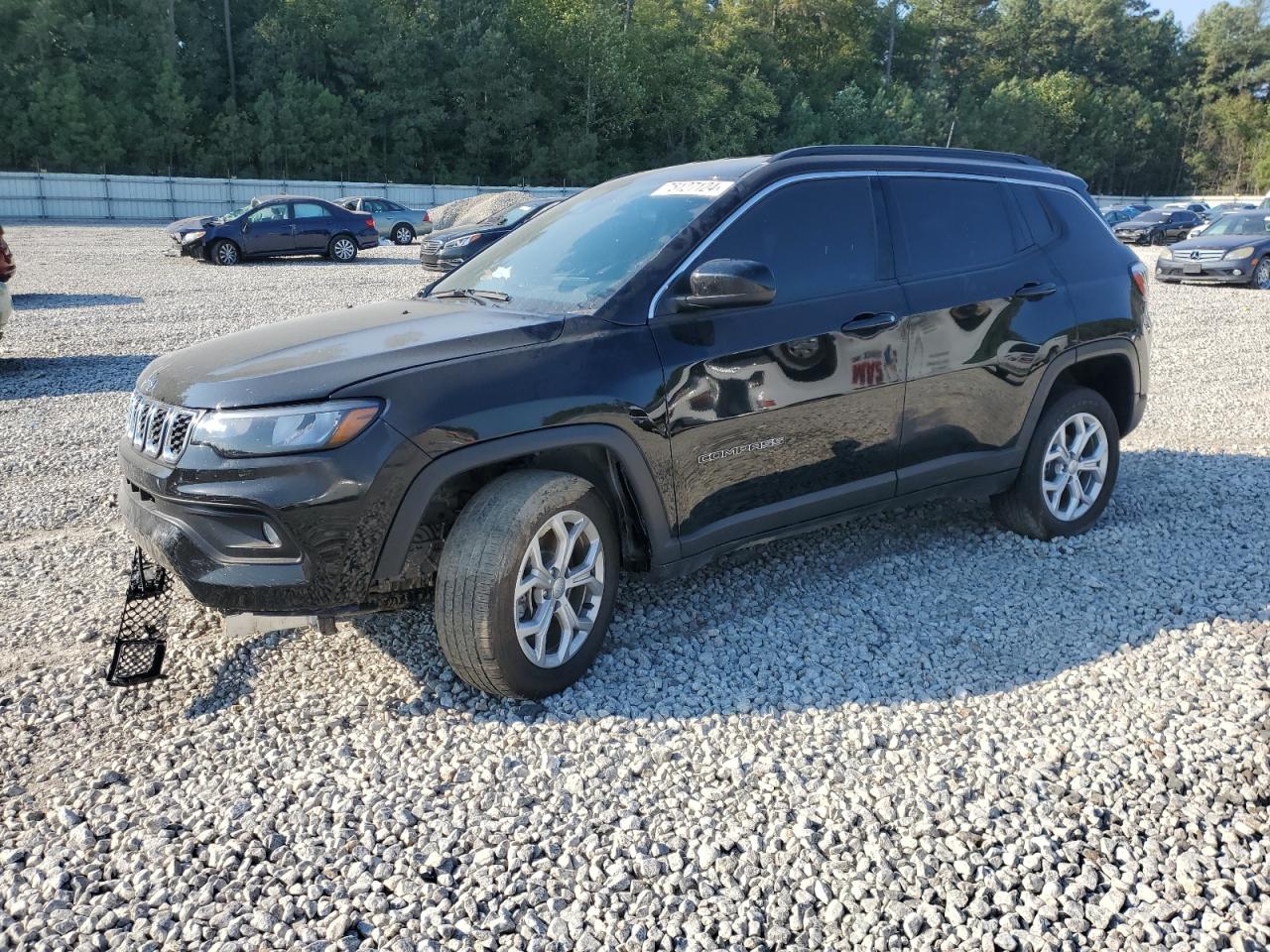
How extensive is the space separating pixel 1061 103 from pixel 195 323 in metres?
90.4

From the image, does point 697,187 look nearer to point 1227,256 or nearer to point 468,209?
point 1227,256

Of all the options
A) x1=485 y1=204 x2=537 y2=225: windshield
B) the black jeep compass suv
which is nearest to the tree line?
x1=485 y1=204 x2=537 y2=225: windshield

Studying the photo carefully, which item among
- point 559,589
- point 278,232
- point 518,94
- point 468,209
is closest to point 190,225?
point 278,232

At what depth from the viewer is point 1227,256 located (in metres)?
18.5

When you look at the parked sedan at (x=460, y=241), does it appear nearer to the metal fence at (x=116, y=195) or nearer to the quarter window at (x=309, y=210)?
the quarter window at (x=309, y=210)

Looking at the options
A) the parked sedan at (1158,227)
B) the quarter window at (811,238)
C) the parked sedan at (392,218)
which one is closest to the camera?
the quarter window at (811,238)

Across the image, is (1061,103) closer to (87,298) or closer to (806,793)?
(87,298)

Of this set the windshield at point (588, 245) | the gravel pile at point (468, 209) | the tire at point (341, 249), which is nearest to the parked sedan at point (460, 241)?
the tire at point (341, 249)

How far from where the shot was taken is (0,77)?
45.2m

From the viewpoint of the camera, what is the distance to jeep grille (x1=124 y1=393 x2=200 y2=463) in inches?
128

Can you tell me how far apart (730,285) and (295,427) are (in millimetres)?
1565

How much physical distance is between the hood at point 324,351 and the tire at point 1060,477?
8.81 ft

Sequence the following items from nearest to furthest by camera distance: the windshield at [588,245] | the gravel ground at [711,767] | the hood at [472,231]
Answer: the gravel ground at [711,767]
the windshield at [588,245]
the hood at [472,231]

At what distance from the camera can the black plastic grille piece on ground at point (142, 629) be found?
3625 millimetres
